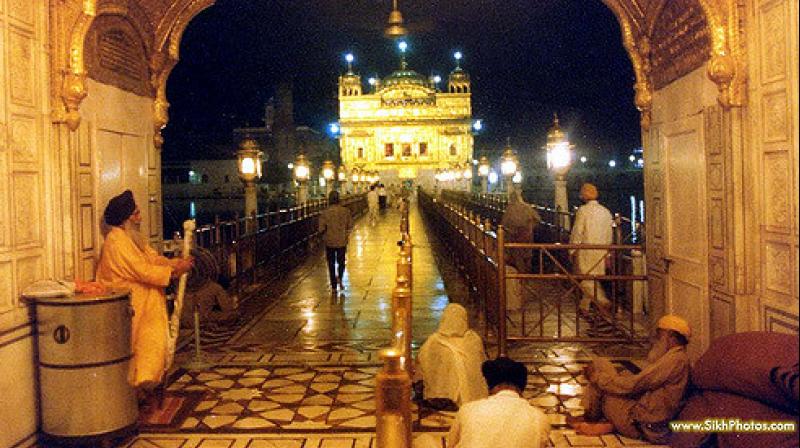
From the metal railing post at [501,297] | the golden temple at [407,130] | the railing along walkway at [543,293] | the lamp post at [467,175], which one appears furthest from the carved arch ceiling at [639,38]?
the golden temple at [407,130]

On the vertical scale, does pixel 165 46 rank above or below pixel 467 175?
below

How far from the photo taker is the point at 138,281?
6.27 m

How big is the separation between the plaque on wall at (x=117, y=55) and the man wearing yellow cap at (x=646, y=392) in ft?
17.1

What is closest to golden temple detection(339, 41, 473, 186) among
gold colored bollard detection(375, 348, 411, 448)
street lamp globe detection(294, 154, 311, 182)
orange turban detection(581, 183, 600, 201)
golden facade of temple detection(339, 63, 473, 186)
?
golden facade of temple detection(339, 63, 473, 186)

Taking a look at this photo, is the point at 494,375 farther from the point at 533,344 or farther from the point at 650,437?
the point at 533,344

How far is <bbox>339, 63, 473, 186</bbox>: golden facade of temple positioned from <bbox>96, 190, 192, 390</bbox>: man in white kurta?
70261 millimetres

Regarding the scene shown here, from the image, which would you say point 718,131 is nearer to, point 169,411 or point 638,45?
point 638,45

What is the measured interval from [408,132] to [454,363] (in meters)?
72.0

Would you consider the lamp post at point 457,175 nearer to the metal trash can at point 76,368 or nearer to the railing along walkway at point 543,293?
the railing along walkway at point 543,293

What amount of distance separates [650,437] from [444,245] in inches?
592

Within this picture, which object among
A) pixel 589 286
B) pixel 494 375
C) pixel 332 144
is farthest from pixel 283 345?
pixel 332 144

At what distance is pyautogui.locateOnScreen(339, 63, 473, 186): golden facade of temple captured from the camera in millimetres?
77062

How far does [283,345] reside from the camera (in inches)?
368

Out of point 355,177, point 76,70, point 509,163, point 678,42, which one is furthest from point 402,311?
point 355,177
